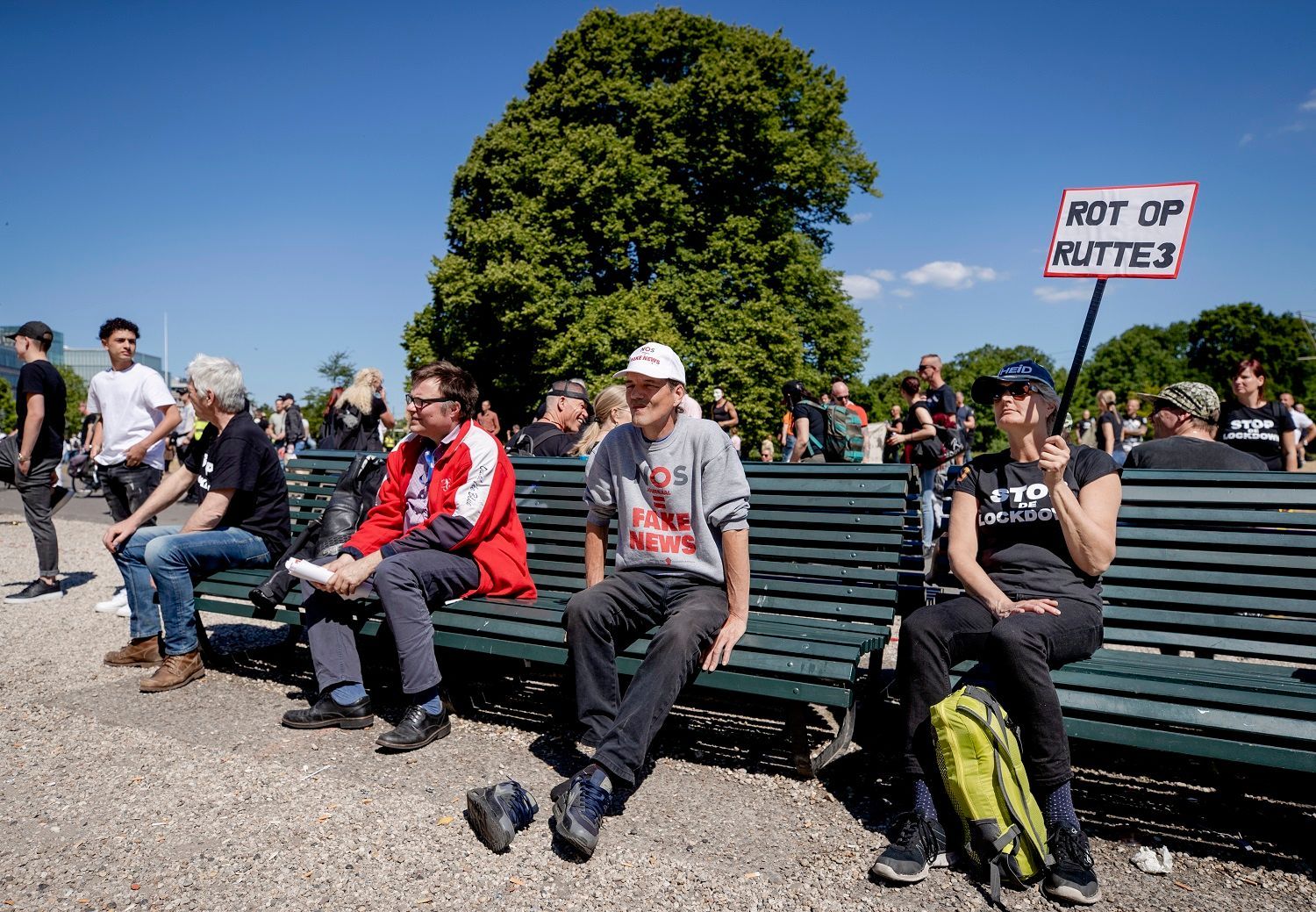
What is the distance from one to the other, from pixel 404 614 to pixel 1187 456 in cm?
415

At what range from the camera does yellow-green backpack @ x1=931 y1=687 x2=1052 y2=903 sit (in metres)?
2.92

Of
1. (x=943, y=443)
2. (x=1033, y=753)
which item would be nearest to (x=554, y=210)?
(x=943, y=443)

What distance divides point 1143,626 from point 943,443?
20.3ft

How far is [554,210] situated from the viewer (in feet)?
78.9

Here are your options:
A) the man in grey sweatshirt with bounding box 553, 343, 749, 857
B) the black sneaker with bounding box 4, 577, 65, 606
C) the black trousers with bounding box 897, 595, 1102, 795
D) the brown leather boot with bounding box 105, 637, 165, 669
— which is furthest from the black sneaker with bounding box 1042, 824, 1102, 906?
the black sneaker with bounding box 4, 577, 65, 606

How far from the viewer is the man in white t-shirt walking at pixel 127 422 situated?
6.78 meters

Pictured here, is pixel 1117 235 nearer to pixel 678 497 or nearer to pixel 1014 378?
pixel 1014 378

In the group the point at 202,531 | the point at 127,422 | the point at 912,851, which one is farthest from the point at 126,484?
the point at 912,851

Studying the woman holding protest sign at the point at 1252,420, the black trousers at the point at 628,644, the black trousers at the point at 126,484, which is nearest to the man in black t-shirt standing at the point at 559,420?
the black trousers at the point at 126,484

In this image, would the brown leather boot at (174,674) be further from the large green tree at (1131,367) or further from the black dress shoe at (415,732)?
the large green tree at (1131,367)

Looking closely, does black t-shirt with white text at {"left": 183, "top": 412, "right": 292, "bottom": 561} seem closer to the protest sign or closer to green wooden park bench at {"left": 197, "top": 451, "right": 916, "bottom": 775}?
green wooden park bench at {"left": 197, "top": 451, "right": 916, "bottom": 775}

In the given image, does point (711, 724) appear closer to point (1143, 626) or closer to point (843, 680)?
point (843, 680)

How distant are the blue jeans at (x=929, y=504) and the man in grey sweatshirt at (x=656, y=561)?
598 cm

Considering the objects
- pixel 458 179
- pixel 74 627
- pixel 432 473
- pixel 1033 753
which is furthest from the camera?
pixel 458 179
